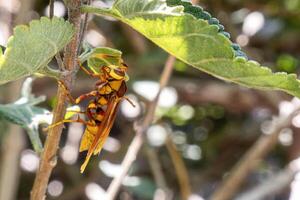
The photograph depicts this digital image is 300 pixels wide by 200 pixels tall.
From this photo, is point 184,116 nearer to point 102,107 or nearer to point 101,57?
point 102,107

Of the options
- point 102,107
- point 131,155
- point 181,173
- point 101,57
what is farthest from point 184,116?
point 101,57

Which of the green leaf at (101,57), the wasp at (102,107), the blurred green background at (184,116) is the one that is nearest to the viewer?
the green leaf at (101,57)

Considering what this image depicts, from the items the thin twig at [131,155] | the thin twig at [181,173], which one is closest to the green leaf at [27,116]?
the thin twig at [131,155]

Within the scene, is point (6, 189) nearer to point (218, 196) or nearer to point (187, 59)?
point (218, 196)

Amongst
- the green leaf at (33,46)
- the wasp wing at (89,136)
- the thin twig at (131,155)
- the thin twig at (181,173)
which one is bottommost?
the green leaf at (33,46)

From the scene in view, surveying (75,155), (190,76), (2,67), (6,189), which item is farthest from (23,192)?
(2,67)

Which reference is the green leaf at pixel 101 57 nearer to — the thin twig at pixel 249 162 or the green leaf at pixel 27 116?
the green leaf at pixel 27 116

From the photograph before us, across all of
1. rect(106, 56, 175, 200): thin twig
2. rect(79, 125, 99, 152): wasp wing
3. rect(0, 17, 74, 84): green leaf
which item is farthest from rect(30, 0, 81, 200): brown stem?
rect(106, 56, 175, 200): thin twig
